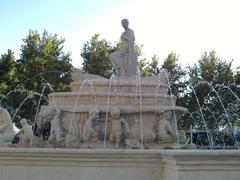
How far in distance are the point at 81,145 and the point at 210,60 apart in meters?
25.2

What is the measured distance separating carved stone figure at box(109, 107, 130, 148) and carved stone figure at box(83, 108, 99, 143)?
15.1 inches

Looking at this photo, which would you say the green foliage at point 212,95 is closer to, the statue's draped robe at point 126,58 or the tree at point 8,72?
the tree at point 8,72

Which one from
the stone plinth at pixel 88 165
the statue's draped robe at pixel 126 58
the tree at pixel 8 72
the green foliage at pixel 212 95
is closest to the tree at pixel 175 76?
the green foliage at pixel 212 95

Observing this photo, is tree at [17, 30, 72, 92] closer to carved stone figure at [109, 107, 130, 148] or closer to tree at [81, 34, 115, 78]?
tree at [81, 34, 115, 78]

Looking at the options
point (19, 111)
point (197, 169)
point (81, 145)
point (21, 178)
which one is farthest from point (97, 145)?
point (19, 111)

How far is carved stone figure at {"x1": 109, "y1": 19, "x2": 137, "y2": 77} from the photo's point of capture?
43.0ft

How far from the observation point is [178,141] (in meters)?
10.5

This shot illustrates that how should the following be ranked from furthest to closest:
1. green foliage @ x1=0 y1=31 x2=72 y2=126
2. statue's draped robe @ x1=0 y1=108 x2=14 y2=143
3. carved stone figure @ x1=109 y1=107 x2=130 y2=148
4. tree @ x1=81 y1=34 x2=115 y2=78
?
tree @ x1=81 y1=34 x2=115 y2=78 → green foliage @ x1=0 y1=31 x2=72 y2=126 → statue's draped robe @ x1=0 y1=108 x2=14 y2=143 → carved stone figure @ x1=109 y1=107 x2=130 y2=148

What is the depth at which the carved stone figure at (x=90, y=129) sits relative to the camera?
9978 millimetres

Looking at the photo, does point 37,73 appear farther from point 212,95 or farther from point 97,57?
point 212,95

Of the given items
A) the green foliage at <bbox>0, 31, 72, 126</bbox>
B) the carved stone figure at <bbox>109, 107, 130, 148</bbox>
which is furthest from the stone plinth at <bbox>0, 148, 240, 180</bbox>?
the green foliage at <bbox>0, 31, 72, 126</bbox>

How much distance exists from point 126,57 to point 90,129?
3.80m

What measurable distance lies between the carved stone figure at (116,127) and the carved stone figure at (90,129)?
0.38 meters

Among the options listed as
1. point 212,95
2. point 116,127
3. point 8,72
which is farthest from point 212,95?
point 116,127
